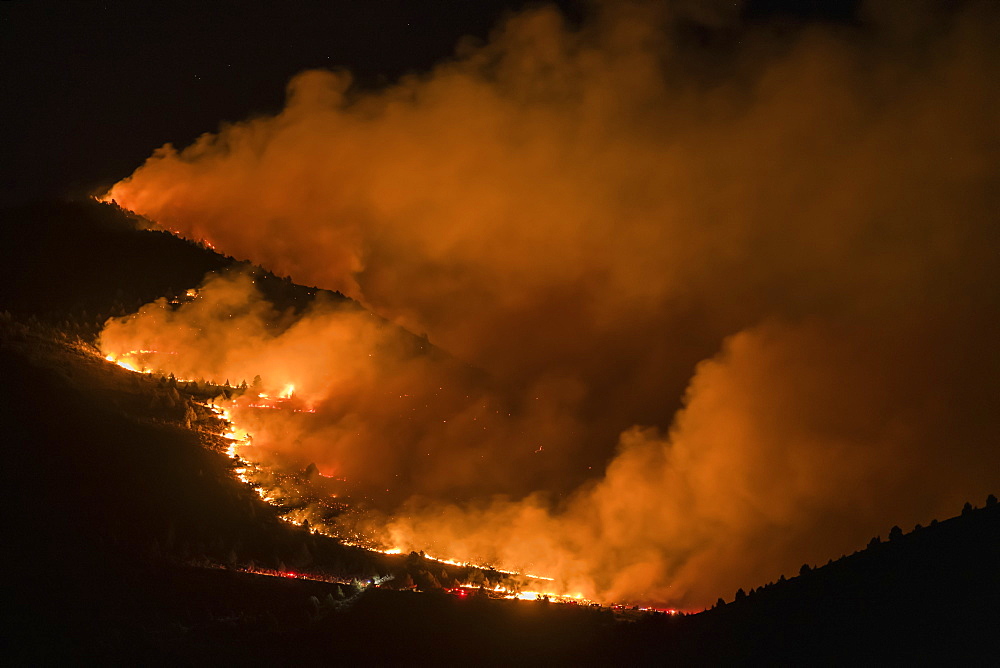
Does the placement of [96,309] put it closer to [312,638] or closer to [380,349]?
[380,349]

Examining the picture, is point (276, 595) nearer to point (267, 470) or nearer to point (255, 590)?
point (255, 590)

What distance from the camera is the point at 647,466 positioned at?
26.2m

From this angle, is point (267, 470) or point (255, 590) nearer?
point (255, 590)

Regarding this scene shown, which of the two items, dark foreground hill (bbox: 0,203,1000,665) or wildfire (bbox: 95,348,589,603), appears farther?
wildfire (bbox: 95,348,589,603)

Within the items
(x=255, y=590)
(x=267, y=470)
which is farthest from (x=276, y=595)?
(x=267, y=470)

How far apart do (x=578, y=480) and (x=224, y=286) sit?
16113 mm

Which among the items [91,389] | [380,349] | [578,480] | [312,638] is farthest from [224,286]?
[312,638]

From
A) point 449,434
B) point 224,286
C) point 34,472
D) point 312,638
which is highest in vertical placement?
point 224,286

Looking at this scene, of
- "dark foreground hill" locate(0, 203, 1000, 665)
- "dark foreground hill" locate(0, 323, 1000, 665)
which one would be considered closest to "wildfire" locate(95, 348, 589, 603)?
"dark foreground hill" locate(0, 203, 1000, 665)

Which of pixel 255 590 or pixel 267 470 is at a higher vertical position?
pixel 267 470

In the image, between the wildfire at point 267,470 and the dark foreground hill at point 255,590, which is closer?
the dark foreground hill at point 255,590

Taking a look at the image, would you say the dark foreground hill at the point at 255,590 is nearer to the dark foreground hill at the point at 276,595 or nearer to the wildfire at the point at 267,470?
the dark foreground hill at the point at 276,595

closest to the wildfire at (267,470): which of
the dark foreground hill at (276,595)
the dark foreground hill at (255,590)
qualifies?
the dark foreground hill at (255,590)

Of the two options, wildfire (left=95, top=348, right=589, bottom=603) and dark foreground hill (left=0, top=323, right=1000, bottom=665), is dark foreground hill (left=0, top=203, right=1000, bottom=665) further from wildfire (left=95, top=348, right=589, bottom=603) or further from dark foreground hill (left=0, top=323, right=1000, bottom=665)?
wildfire (left=95, top=348, right=589, bottom=603)
